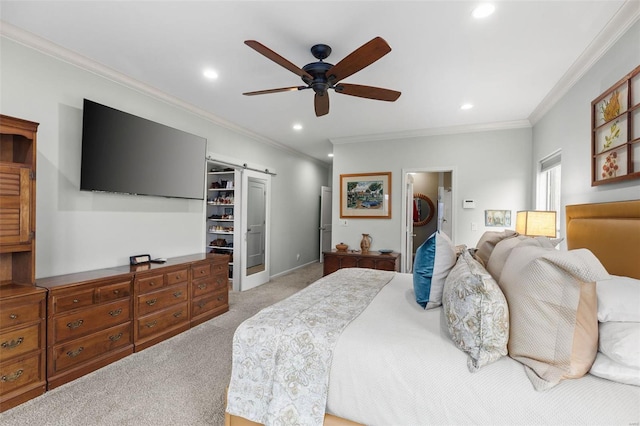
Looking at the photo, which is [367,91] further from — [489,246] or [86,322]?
[86,322]

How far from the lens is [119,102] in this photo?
9.81 ft

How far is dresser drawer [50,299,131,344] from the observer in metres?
2.16

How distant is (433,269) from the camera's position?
189 cm

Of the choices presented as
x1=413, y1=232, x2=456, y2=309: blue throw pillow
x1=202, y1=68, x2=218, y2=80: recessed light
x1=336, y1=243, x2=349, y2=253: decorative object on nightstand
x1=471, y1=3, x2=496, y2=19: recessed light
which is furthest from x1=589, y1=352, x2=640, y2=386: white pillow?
x1=336, y1=243, x2=349, y2=253: decorative object on nightstand

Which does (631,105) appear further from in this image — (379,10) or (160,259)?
(160,259)

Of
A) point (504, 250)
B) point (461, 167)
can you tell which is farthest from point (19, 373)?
point (461, 167)

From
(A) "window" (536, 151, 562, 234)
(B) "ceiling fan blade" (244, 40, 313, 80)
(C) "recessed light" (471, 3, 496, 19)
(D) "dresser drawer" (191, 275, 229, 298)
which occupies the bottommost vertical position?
(D) "dresser drawer" (191, 275, 229, 298)

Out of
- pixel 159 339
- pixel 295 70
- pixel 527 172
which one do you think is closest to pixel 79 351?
pixel 159 339

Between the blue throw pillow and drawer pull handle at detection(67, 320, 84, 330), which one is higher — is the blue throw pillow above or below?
above

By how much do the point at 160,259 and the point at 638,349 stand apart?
3.70m

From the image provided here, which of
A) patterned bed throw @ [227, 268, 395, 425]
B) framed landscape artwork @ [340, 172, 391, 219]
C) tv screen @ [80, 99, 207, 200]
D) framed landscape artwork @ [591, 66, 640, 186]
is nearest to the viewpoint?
patterned bed throw @ [227, 268, 395, 425]

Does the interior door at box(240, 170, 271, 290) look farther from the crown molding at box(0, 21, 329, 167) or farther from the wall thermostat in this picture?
the wall thermostat

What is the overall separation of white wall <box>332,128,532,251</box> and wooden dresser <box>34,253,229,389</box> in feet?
8.97

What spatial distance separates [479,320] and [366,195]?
3860mm
